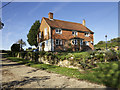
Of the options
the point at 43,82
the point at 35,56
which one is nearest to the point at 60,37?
the point at 35,56

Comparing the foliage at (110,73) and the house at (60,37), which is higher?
the house at (60,37)

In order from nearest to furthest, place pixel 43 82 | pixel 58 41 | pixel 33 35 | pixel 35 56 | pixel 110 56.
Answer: pixel 43 82 → pixel 110 56 → pixel 35 56 → pixel 58 41 → pixel 33 35

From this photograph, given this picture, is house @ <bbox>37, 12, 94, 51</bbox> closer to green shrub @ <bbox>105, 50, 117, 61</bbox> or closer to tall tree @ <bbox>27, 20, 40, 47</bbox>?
tall tree @ <bbox>27, 20, 40, 47</bbox>

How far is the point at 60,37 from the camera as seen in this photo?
23766 mm

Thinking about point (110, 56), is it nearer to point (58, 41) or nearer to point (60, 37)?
point (58, 41)

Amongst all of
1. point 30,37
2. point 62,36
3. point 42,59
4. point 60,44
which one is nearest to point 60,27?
point 62,36

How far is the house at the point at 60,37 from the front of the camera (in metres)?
22.5

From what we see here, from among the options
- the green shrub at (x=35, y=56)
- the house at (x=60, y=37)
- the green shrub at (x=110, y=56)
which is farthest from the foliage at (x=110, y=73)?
the house at (x=60, y=37)

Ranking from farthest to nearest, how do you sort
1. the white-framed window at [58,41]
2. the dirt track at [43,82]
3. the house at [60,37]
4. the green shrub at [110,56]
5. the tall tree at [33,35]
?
the tall tree at [33,35]
the white-framed window at [58,41]
the house at [60,37]
the green shrub at [110,56]
the dirt track at [43,82]

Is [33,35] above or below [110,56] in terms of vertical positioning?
above

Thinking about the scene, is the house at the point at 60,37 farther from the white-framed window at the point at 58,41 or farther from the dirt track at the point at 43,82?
the dirt track at the point at 43,82

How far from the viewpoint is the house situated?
22.5 m

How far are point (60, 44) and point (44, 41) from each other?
15.3ft

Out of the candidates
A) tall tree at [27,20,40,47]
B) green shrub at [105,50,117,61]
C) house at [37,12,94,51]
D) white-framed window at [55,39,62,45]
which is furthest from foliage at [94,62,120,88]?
tall tree at [27,20,40,47]
